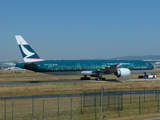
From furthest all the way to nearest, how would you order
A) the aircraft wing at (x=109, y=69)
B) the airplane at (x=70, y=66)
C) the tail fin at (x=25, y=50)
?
the aircraft wing at (x=109, y=69)
the airplane at (x=70, y=66)
the tail fin at (x=25, y=50)

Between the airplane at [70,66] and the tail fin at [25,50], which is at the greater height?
the tail fin at [25,50]

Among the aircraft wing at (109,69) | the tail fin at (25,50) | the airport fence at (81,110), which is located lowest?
the airport fence at (81,110)

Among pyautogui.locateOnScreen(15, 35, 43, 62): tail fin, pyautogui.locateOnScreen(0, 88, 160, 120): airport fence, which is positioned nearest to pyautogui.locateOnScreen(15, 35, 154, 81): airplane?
pyautogui.locateOnScreen(15, 35, 43, 62): tail fin

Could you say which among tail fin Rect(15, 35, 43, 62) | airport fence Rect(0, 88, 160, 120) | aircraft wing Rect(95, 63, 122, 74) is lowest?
airport fence Rect(0, 88, 160, 120)

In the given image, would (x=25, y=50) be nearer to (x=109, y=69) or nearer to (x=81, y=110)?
(x=109, y=69)

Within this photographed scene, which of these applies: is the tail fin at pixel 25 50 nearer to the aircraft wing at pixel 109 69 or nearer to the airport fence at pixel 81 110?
the aircraft wing at pixel 109 69

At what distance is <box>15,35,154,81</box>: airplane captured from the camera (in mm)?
59062

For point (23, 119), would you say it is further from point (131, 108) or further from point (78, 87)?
point (78, 87)

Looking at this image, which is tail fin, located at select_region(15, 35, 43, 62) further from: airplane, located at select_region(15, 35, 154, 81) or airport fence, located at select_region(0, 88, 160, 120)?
airport fence, located at select_region(0, 88, 160, 120)

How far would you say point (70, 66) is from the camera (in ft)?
207

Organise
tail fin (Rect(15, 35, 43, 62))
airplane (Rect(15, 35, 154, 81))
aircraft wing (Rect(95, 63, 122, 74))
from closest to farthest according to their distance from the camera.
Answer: tail fin (Rect(15, 35, 43, 62)) < airplane (Rect(15, 35, 154, 81)) < aircraft wing (Rect(95, 63, 122, 74))

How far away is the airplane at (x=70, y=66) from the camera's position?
59.1 metres

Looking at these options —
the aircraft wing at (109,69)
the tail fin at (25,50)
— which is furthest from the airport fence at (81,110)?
the aircraft wing at (109,69)

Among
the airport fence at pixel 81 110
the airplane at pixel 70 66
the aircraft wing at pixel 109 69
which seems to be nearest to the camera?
the airport fence at pixel 81 110
